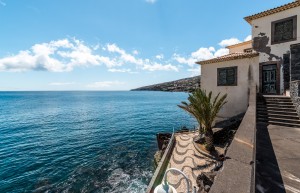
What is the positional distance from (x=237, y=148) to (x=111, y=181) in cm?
1287

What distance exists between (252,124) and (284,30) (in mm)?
13373

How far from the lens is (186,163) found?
42.0 feet

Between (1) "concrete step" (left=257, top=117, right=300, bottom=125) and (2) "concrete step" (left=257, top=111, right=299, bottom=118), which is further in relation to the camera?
(2) "concrete step" (left=257, top=111, right=299, bottom=118)

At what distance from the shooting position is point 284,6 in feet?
53.0

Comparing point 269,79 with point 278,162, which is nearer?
point 278,162

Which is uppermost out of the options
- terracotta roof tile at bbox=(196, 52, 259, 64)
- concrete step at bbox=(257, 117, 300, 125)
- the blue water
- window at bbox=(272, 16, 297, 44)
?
window at bbox=(272, 16, 297, 44)

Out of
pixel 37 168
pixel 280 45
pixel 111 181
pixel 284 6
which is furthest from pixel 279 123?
pixel 37 168

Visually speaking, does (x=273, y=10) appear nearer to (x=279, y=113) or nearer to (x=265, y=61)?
(x=265, y=61)

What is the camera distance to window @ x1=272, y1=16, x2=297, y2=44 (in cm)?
1602

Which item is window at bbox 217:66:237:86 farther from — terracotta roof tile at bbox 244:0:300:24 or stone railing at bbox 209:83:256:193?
stone railing at bbox 209:83:256:193

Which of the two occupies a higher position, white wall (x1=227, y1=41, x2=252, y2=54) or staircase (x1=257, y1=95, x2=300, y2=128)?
white wall (x1=227, y1=41, x2=252, y2=54)

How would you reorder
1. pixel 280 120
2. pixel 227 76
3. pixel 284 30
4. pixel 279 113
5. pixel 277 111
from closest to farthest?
pixel 280 120 < pixel 279 113 < pixel 277 111 < pixel 284 30 < pixel 227 76

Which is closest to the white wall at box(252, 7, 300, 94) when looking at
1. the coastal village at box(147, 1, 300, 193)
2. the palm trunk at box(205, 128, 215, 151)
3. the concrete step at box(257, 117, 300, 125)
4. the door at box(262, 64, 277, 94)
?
the coastal village at box(147, 1, 300, 193)

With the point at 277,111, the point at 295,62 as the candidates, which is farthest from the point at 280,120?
the point at 295,62
